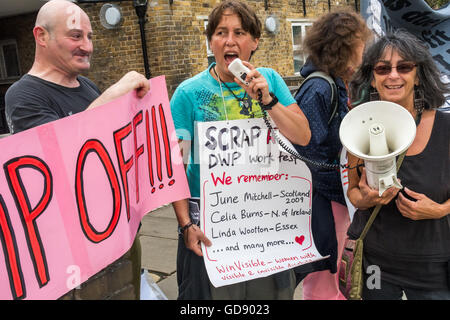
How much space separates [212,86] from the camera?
1.87 m

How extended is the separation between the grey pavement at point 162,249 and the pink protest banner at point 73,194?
6.11ft

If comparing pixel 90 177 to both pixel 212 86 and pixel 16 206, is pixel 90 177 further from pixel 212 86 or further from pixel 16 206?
pixel 212 86

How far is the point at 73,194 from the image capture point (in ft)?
4.48

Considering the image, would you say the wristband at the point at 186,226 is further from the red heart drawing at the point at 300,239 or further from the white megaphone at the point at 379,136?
the white megaphone at the point at 379,136

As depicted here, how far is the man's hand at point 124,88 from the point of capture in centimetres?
154

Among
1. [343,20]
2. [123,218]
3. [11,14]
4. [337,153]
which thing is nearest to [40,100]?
[123,218]

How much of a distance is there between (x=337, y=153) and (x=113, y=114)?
1.23 m

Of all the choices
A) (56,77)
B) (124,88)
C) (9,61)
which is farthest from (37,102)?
(9,61)

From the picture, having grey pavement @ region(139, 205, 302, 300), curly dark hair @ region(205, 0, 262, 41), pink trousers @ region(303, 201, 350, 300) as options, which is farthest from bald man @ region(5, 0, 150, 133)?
grey pavement @ region(139, 205, 302, 300)

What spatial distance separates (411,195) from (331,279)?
0.93 metres

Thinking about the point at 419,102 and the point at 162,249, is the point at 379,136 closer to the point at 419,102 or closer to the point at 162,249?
the point at 419,102

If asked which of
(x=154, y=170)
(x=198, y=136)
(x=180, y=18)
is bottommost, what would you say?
(x=154, y=170)

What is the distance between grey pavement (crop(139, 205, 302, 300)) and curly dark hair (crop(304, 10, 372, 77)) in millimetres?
1727

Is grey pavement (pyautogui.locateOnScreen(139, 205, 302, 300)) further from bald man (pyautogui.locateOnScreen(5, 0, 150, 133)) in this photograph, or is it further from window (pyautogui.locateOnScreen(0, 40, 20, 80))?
window (pyautogui.locateOnScreen(0, 40, 20, 80))
